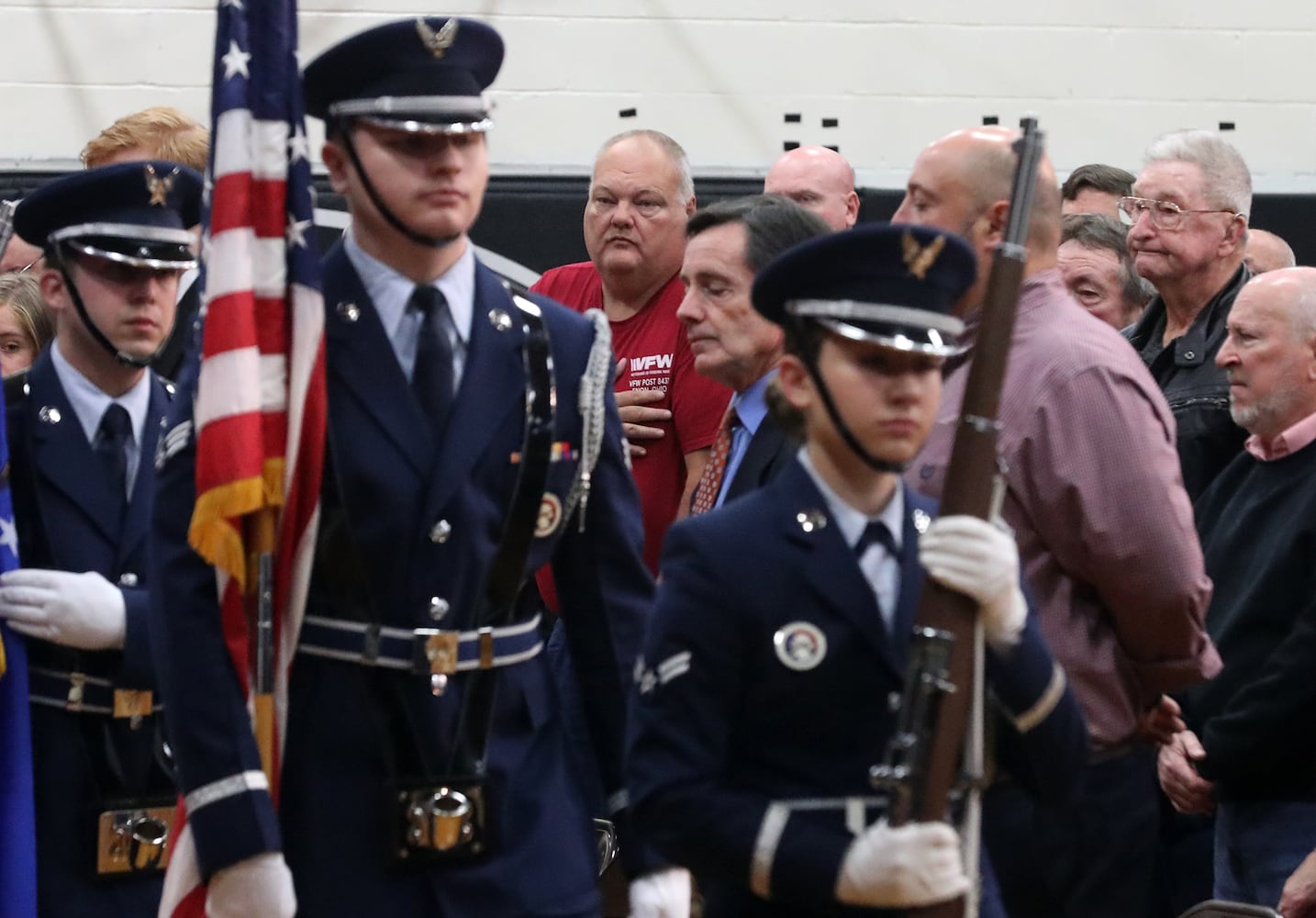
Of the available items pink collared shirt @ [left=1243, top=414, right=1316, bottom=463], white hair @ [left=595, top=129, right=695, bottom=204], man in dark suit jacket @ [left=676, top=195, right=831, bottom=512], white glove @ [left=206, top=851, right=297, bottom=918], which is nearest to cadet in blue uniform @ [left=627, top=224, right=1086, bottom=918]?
white glove @ [left=206, top=851, right=297, bottom=918]

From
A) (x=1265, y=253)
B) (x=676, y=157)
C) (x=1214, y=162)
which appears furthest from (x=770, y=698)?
(x=1265, y=253)

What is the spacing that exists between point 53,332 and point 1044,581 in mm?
2129

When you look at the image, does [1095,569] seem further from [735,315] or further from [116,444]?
[116,444]

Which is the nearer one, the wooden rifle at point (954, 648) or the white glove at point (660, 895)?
the wooden rifle at point (954, 648)

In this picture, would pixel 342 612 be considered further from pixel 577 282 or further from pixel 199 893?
pixel 577 282

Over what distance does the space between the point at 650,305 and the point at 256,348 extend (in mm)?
1900

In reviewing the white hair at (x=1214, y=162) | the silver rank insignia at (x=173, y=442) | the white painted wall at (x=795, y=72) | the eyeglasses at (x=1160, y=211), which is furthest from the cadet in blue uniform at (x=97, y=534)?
the white painted wall at (x=795, y=72)

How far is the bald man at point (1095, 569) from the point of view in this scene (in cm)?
274

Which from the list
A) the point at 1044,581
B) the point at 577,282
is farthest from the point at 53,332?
the point at 1044,581

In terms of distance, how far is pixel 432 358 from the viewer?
244 centimetres

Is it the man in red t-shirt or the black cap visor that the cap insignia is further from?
the man in red t-shirt

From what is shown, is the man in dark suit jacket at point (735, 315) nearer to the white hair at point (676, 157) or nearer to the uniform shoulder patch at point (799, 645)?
the white hair at point (676, 157)

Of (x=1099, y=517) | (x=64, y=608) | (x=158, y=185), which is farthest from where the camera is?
(x=158, y=185)

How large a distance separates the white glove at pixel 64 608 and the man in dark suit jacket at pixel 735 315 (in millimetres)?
929
